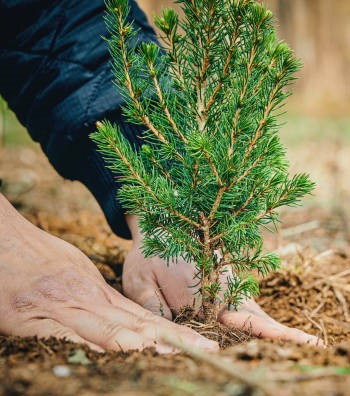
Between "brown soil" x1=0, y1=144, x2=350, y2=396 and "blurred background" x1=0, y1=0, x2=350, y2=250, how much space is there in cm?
43

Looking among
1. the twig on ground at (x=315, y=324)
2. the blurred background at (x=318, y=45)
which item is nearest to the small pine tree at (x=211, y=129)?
the twig on ground at (x=315, y=324)

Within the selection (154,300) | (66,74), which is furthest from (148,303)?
(66,74)

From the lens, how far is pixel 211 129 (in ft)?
4.31

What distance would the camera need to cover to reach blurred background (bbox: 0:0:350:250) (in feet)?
11.8

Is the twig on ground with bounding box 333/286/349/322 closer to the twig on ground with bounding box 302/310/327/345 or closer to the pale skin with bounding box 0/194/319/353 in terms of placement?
the twig on ground with bounding box 302/310/327/345

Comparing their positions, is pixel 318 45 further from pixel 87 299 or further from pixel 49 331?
pixel 49 331

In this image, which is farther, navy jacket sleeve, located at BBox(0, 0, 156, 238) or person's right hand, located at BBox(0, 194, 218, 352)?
navy jacket sleeve, located at BBox(0, 0, 156, 238)

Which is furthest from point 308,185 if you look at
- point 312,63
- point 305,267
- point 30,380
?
point 312,63

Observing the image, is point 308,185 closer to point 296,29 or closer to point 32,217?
point 32,217

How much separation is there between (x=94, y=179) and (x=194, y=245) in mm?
897

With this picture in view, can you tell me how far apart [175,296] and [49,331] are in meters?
0.58

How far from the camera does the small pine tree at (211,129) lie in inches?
46.0

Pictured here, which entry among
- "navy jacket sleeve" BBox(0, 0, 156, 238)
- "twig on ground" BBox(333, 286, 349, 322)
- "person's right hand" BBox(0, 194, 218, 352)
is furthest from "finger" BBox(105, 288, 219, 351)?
"twig on ground" BBox(333, 286, 349, 322)

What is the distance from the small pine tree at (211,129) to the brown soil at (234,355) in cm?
33
